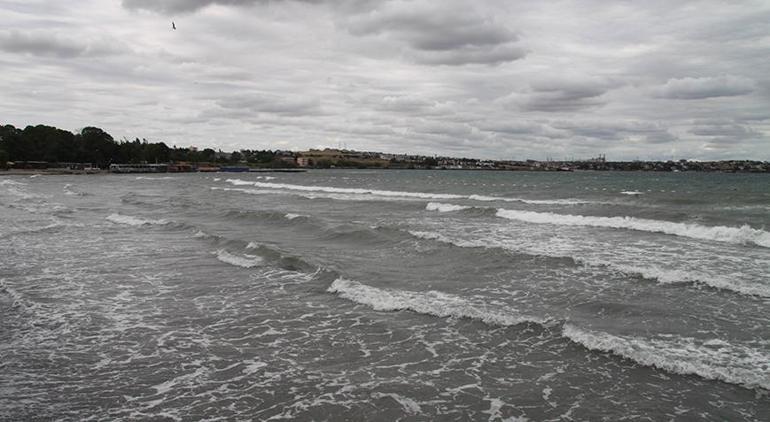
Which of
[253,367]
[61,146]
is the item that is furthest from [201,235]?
[61,146]

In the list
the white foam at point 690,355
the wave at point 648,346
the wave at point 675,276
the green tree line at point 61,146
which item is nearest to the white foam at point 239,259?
the wave at point 648,346

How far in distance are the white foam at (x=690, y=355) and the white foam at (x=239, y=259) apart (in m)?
10.2

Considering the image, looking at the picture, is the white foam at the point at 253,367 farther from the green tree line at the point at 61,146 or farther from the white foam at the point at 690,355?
the green tree line at the point at 61,146

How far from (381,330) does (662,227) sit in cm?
2211

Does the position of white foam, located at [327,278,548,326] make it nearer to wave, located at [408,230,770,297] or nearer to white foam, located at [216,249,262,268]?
white foam, located at [216,249,262,268]

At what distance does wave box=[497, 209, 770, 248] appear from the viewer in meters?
23.6

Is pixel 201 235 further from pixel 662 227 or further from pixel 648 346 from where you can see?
pixel 662 227

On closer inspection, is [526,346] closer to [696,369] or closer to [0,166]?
[696,369]

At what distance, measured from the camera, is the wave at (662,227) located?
23.6 meters

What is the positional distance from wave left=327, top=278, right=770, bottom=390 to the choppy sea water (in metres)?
0.05

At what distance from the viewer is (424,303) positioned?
12.5 metres

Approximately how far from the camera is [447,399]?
7.66m

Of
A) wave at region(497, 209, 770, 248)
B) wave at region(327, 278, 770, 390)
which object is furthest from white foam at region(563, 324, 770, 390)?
wave at region(497, 209, 770, 248)

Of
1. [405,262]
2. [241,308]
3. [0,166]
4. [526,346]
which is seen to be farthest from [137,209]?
[0,166]
